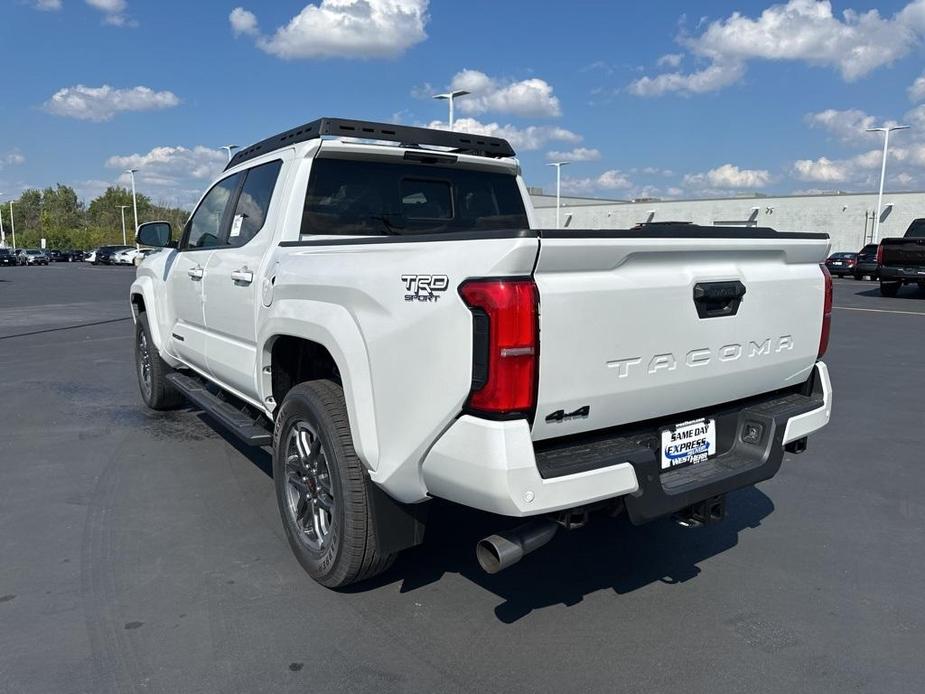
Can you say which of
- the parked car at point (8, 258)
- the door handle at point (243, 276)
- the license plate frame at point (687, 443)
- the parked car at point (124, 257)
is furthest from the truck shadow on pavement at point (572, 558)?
the parked car at point (8, 258)

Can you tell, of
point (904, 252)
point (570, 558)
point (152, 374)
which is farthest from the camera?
point (904, 252)

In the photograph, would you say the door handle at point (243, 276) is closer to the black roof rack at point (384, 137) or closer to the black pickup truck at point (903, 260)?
the black roof rack at point (384, 137)

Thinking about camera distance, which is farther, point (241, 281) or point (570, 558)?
point (241, 281)

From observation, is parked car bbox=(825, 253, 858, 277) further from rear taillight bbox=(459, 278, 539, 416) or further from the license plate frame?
rear taillight bbox=(459, 278, 539, 416)

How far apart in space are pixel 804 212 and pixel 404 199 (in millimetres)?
45675

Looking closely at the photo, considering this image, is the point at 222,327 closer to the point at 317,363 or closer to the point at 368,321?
the point at 317,363

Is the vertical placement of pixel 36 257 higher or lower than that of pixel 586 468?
higher

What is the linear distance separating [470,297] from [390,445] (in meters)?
0.69

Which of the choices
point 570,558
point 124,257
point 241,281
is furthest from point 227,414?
point 124,257

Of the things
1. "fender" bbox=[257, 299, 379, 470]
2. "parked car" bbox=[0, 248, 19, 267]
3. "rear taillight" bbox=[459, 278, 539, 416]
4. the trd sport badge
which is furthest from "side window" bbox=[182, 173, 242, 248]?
"parked car" bbox=[0, 248, 19, 267]

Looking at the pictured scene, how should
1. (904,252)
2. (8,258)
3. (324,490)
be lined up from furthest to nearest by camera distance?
(8,258) < (904,252) < (324,490)

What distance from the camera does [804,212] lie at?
144 feet

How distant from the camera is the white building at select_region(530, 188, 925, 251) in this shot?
3988 cm

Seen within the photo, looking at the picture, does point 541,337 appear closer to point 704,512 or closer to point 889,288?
point 704,512
